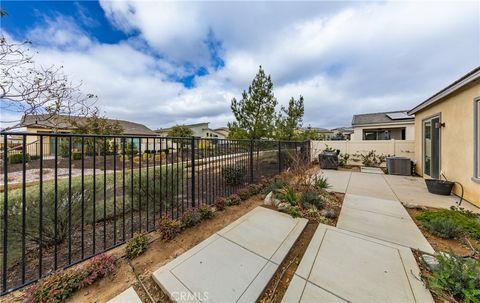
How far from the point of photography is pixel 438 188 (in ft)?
15.3

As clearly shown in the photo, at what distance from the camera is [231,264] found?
6.59ft

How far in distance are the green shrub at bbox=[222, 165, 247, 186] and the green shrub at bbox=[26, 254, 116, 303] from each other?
2992 mm

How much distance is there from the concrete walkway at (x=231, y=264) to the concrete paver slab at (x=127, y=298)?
210mm

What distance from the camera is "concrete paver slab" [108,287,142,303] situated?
1.56 meters

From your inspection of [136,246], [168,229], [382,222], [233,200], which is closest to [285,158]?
[233,200]

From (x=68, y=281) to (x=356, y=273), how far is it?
2.96m

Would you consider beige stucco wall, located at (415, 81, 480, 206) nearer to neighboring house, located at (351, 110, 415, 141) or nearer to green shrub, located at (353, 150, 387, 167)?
green shrub, located at (353, 150, 387, 167)

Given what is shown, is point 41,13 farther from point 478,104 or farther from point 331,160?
point 331,160

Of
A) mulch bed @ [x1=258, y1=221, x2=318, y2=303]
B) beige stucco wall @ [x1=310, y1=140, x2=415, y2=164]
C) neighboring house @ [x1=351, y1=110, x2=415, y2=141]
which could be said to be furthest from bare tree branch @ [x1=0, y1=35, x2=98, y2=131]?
neighboring house @ [x1=351, y1=110, x2=415, y2=141]

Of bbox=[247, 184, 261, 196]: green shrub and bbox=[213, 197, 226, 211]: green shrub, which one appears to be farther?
bbox=[247, 184, 261, 196]: green shrub

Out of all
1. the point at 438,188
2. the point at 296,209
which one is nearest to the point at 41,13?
the point at 296,209

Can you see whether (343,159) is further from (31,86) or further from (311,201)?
(31,86)

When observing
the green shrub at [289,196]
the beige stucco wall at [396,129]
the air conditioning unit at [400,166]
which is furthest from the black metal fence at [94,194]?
the beige stucco wall at [396,129]

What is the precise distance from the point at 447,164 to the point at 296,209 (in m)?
5.22
